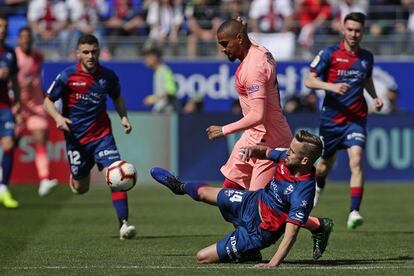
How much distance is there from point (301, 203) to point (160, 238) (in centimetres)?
365

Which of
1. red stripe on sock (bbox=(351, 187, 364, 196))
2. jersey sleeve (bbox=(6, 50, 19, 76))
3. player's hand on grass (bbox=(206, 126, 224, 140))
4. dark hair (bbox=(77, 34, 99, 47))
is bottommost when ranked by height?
red stripe on sock (bbox=(351, 187, 364, 196))

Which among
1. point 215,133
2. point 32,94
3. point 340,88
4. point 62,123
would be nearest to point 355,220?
point 340,88

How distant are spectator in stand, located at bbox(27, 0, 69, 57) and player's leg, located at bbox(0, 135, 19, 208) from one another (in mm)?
9081

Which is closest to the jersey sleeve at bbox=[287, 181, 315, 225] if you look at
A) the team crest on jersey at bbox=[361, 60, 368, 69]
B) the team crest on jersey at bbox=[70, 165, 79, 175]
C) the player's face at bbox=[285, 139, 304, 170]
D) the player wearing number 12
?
the player's face at bbox=[285, 139, 304, 170]

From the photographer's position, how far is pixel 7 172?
17.0 m

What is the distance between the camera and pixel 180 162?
22.1m

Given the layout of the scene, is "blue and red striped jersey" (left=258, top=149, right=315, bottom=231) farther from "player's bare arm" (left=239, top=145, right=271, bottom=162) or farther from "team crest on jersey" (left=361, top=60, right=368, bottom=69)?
"team crest on jersey" (left=361, top=60, right=368, bottom=69)

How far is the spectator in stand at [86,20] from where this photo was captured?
26.0m

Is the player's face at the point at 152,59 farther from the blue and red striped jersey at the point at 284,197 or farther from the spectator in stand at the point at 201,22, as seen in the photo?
the blue and red striped jersey at the point at 284,197

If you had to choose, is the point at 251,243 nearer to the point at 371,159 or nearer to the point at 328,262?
the point at 328,262

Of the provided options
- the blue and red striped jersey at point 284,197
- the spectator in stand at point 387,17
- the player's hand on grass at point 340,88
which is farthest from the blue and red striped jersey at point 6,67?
the spectator in stand at point 387,17

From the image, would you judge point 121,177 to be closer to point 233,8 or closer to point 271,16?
point 233,8

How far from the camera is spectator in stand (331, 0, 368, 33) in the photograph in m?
25.6

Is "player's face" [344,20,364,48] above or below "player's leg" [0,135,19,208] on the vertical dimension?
above
